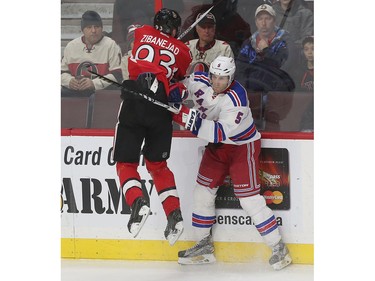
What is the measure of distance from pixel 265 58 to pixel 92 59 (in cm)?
105

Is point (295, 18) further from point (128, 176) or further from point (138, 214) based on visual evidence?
point (138, 214)

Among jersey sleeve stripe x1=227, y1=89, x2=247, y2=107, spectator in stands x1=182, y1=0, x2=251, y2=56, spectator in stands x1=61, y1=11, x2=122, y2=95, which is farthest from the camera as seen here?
spectator in stands x1=61, y1=11, x2=122, y2=95

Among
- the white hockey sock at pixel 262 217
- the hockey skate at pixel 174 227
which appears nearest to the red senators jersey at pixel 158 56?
the hockey skate at pixel 174 227

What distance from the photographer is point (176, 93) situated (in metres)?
5.62

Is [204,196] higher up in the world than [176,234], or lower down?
higher up

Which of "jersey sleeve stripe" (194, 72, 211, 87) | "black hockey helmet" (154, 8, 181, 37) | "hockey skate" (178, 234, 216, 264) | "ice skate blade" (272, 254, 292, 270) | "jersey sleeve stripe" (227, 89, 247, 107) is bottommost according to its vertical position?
"ice skate blade" (272, 254, 292, 270)

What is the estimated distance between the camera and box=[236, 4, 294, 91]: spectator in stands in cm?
589

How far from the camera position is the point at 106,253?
6.12 metres

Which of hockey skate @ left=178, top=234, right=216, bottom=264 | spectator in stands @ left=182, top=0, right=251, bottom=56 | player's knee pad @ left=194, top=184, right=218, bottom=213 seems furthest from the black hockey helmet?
hockey skate @ left=178, top=234, right=216, bottom=264

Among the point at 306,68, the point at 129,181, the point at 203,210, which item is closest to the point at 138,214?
the point at 129,181

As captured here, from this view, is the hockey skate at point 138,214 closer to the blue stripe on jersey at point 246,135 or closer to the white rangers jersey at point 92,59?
the blue stripe on jersey at point 246,135

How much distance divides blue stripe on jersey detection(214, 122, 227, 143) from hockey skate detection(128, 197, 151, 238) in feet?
1.76

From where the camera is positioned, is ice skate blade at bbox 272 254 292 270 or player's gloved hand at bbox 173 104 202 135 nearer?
player's gloved hand at bbox 173 104 202 135

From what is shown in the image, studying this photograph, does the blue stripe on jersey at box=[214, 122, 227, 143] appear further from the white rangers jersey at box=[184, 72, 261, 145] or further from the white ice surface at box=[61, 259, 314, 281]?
the white ice surface at box=[61, 259, 314, 281]
